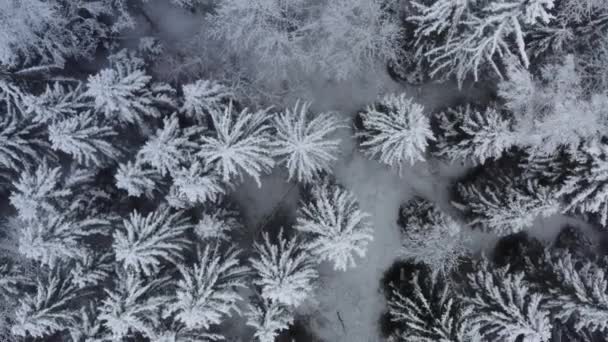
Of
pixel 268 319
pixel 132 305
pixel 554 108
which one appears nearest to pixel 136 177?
pixel 132 305

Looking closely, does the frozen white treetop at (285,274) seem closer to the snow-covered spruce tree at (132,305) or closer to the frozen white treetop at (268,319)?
the frozen white treetop at (268,319)

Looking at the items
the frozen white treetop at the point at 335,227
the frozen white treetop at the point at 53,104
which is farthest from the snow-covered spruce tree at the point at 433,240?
the frozen white treetop at the point at 53,104

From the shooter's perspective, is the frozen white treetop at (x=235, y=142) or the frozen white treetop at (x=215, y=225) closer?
the frozen white treetop at (x=235, y=142)

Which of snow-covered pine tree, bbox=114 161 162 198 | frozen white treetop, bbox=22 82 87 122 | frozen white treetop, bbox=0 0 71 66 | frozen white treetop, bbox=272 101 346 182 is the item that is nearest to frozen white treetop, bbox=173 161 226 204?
snow-covered pine tree, bbox=114 161 162 198

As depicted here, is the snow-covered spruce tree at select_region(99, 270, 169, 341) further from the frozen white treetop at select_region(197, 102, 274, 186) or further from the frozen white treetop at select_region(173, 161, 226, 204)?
the frozen white treetop at select_region(197, 102, 274, 186)

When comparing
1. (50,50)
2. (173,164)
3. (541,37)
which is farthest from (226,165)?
(541,37)

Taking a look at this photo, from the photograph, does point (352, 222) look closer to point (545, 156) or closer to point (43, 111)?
point (545, 156)
